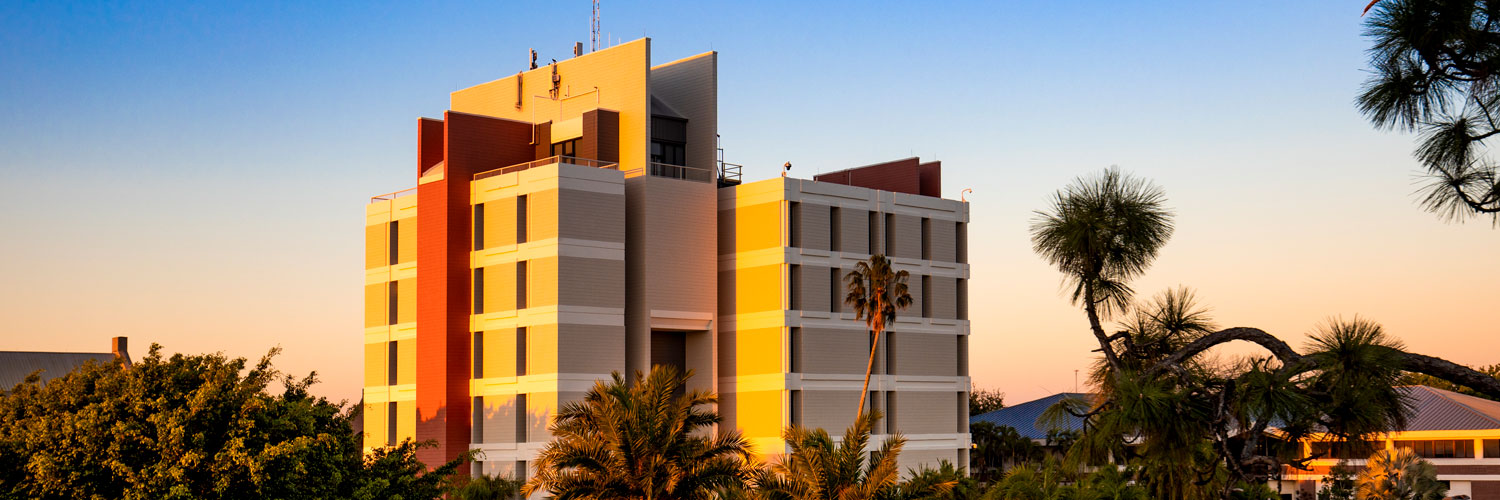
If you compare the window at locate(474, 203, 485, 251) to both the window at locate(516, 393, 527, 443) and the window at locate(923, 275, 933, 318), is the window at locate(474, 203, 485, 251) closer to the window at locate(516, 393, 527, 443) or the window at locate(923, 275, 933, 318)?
the window at locate(516, 393, 527, 443)

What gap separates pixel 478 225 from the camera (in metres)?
74.2

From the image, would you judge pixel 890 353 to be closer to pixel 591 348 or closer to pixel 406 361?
pixel 591 348

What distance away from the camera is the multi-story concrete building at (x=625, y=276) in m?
70.4

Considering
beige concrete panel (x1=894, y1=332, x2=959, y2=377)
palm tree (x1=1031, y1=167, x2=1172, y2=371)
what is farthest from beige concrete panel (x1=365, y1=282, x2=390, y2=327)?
palm tree (x1=1031, y1=167, x2=1172, y2=371)

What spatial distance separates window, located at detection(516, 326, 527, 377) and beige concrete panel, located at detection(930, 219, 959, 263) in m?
23.2

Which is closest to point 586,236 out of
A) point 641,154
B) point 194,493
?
point 641,154

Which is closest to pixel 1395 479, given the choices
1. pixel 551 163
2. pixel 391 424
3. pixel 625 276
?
pixel 625 276

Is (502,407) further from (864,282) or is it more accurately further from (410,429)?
(864,282)

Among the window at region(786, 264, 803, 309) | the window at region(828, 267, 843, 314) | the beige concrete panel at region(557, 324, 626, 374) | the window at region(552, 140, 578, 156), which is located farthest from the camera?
the window at region(552, 140, 578, 156)

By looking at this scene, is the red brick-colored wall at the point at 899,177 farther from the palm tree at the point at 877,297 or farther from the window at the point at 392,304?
the window at the point at 392,304

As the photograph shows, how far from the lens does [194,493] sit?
1697 inches

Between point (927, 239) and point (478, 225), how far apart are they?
24271 millimetres

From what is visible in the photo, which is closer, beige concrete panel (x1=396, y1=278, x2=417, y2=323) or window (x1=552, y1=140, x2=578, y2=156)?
window (x1=552, y1=140, x2=578, y2=156)

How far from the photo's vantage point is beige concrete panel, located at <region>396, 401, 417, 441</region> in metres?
75.6
